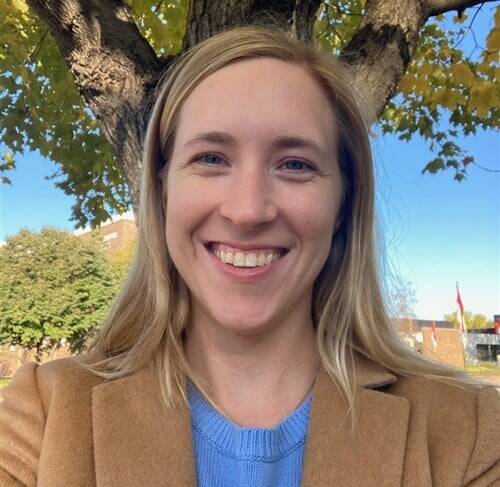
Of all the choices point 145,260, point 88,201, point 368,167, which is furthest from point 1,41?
point 368,167

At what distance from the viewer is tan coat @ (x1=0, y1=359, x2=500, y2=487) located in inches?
60.2

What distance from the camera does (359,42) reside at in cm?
302

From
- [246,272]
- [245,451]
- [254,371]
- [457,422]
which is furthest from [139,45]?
[457,422]

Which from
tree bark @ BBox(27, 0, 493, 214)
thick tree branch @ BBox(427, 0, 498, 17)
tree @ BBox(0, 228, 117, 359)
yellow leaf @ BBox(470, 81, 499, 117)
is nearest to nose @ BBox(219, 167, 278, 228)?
tree bark @ BBox(27, 0, 493, 214)

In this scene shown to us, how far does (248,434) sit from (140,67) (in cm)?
187

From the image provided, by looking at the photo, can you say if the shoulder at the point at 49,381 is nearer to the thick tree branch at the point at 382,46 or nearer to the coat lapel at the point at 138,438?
the coat lapel at the point at 138,438

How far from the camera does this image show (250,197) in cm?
162

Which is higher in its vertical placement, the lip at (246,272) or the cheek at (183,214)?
the cheek at (183,214)

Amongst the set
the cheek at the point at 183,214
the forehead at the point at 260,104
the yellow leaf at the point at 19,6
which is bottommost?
the cheek at the point at 183,214

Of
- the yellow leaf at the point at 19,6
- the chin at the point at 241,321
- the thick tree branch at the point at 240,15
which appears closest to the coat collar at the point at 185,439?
the chin at the point at 241,321

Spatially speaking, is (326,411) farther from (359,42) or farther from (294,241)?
(359,42)

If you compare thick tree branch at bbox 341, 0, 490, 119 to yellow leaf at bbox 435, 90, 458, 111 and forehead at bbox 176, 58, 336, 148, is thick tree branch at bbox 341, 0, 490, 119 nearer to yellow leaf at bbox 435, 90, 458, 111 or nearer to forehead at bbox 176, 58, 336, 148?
forehead at bbox 176, 58, 336, 148

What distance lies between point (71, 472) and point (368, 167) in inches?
48.8

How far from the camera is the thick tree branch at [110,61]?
2816 millimetres
